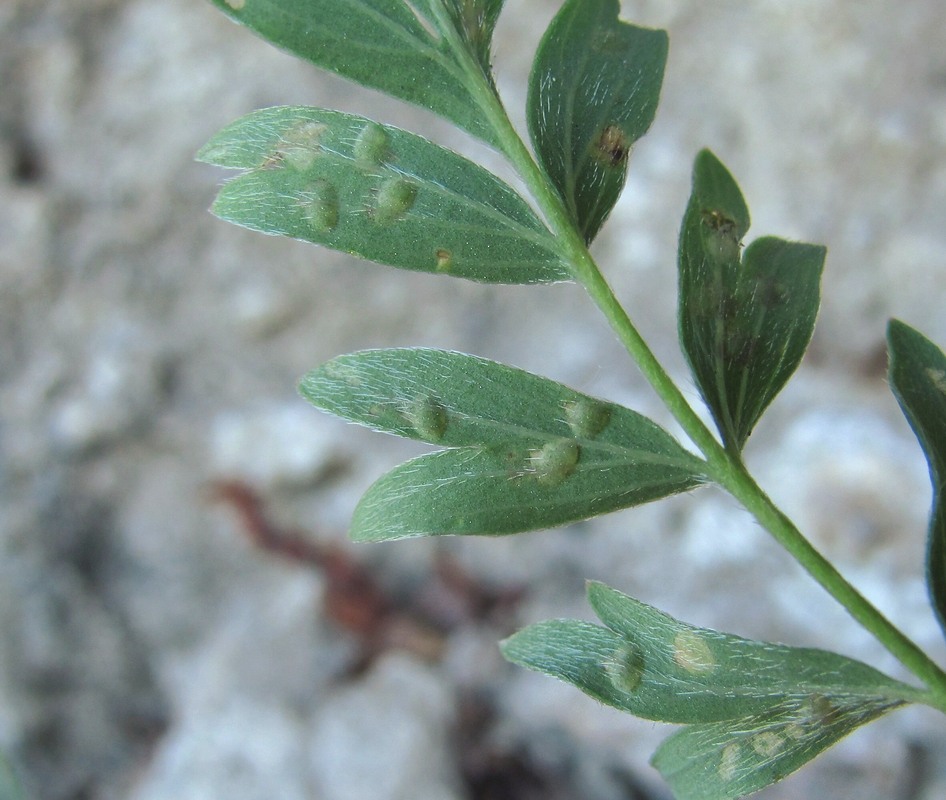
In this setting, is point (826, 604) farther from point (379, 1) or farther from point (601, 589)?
point (379, 1)

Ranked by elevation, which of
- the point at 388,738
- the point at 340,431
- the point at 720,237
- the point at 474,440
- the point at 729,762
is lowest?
the point at 388,738

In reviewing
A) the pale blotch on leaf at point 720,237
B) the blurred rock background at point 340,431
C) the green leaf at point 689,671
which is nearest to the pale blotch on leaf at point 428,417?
the green leaf at point 689,671

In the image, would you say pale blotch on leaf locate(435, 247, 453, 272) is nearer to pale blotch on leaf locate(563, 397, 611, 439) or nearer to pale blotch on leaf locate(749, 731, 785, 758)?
pale blotch on leaf locate(563, 397, 611, 439)

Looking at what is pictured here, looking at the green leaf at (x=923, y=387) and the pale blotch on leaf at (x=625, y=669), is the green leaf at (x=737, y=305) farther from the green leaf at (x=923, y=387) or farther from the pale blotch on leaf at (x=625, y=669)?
the pale blotch on leaf at (x=625, y=669)

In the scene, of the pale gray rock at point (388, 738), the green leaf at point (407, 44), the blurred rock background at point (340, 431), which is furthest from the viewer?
the blurred rock background at point (340, 431)

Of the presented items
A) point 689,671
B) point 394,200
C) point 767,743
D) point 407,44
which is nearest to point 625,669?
point 689,671

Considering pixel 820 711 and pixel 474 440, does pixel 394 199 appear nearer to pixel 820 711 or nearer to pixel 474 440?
pixel 474 440

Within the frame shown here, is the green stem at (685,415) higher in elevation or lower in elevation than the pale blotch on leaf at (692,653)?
higher

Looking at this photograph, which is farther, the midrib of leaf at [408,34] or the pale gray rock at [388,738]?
the pale gray rock at [388,738]

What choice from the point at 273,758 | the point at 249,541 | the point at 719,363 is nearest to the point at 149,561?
the point at 249,541
